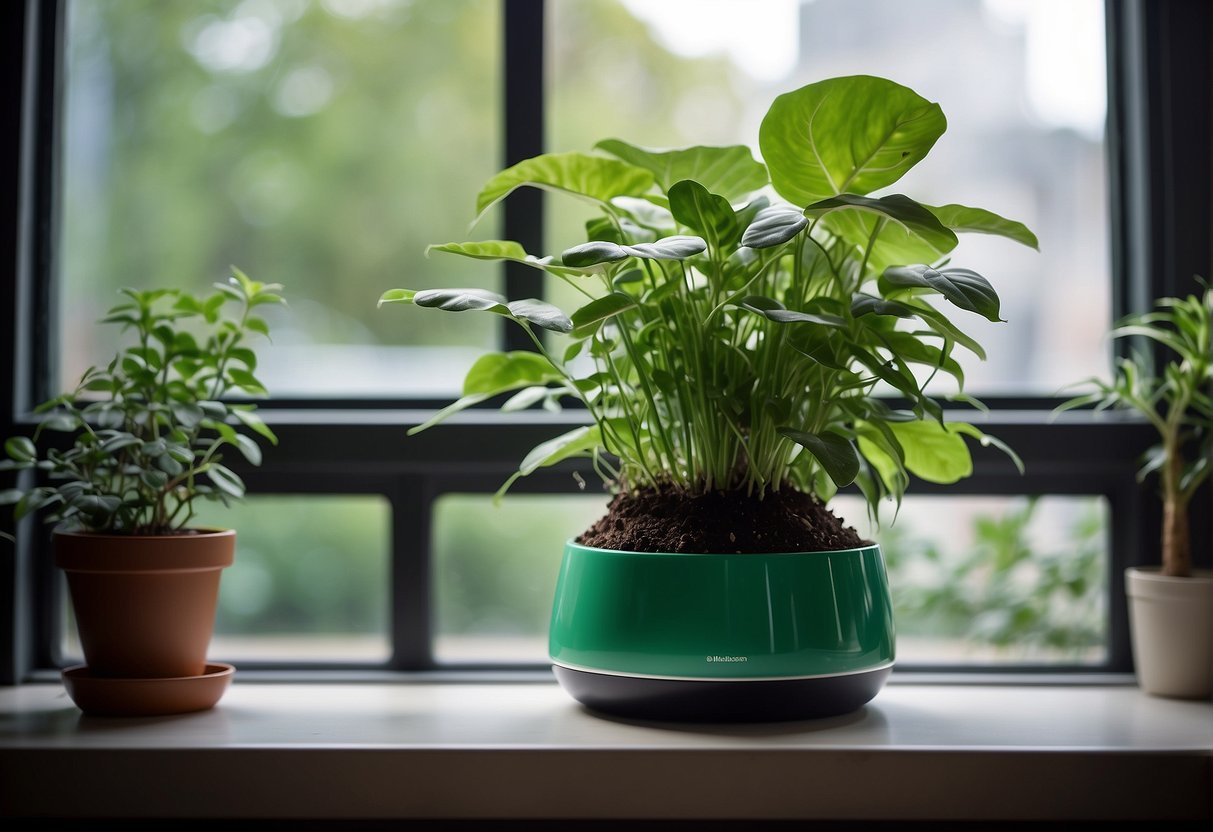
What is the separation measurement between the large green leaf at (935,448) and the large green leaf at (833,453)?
7.7 inches

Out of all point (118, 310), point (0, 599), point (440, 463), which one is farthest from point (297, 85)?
point (0, 599)

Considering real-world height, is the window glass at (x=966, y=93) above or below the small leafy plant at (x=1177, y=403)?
above

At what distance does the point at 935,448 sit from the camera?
1.20 meters

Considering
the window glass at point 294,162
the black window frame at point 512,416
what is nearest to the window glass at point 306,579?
the black window frame at point 512,416

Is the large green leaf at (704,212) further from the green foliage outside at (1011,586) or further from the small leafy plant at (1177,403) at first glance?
the green foliage outside at (1011,586)

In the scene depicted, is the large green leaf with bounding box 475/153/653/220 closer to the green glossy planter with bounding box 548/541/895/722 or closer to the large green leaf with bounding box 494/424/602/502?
the large green leaf with bounding box 494/424/602/502

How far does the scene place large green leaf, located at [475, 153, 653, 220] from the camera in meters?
1.10

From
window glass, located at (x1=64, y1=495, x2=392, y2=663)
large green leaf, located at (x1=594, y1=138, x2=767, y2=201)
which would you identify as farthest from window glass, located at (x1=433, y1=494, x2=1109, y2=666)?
large green leaf, located at (x1=594, y1=138, x2=767, y2=201)

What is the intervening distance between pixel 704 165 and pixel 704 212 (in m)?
0.12

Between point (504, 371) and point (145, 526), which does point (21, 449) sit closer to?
point (145, 526)

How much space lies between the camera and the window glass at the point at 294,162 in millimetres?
1513

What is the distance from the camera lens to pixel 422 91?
1513 millimetres

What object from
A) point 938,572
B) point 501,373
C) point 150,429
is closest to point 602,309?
point 501,373

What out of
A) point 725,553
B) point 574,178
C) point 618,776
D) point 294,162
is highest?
point 294,162
